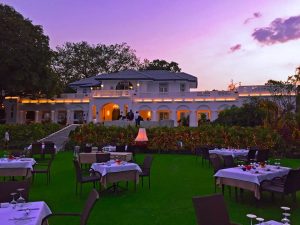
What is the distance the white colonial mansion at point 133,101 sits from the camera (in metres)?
39.7

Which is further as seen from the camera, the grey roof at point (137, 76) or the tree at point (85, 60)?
the tree at point (85, 60)

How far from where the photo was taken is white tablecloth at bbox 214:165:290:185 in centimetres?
837

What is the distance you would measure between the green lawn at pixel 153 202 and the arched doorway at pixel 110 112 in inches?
1201

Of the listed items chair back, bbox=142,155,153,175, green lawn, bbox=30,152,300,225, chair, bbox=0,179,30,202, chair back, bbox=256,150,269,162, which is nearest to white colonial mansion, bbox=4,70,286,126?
chair back, bbox=256,150,269,162

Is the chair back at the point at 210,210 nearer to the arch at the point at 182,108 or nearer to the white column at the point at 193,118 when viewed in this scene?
the white column at the point at 193,118

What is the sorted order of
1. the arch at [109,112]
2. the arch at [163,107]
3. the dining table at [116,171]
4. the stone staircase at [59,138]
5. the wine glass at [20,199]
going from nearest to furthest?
the wine glass at [20,199]
the dining table at [116,171]
the stone staircase at [59,138]
the arch at [163,107]
the arch at [109,112]

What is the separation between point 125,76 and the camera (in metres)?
44.1

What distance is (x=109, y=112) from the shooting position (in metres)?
45.6

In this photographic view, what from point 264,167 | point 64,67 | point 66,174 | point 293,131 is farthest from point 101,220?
point 64,67

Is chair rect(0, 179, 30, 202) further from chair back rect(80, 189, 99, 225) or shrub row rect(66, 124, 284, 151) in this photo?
shrub row rect(66, 124, 284, 151)

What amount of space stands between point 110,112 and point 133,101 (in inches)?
216

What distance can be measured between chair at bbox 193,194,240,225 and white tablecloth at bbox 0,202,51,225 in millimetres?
2209

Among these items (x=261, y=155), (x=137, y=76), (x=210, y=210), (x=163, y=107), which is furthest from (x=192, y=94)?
(x=210, y=210)

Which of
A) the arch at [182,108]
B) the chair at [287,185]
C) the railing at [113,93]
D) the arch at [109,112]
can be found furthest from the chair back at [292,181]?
the arch at [109,112]
